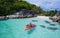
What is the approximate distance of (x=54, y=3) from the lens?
319 cm

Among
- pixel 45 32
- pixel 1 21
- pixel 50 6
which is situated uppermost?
pixel 50 6

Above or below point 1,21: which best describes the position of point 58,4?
above

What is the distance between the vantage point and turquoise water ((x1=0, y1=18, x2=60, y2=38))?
10.1 feet

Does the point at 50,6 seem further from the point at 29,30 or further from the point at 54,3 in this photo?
the point at 29,30

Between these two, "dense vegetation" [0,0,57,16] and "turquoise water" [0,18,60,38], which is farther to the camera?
"dense vegetation" [0,0,57,16]

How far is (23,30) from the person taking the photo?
3141 millimetres

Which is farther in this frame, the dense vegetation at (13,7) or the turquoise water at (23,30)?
the dense vegetation at (13,7)

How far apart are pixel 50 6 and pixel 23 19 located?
1.80 ft

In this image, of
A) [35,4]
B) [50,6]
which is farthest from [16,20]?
[50,6]

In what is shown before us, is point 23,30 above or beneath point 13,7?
beneath

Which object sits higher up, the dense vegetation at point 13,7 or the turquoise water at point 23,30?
the dense vegetation at point 13,7

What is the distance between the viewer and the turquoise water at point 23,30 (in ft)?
10.1

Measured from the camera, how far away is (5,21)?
323 centimetres

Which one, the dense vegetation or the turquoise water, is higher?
the dense vegetation
